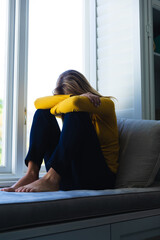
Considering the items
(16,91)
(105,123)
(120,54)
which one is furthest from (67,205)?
(120,54)

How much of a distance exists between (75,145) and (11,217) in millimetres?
474

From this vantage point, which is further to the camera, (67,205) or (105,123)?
(105,123)

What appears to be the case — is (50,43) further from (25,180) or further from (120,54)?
(25,180)

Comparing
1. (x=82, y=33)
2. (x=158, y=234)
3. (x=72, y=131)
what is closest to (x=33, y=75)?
(x=82, y=33)

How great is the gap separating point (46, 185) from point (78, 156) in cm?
20

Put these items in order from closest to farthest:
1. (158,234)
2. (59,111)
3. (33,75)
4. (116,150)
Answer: (158,234) → (59,111) → (116,150) → (33,75)

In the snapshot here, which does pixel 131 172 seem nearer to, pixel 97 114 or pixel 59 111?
pixel 97 114

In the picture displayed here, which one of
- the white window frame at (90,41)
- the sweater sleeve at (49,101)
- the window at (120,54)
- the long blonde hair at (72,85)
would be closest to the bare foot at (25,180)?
the sweater sleeve at (49,101)

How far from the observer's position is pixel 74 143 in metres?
1.40

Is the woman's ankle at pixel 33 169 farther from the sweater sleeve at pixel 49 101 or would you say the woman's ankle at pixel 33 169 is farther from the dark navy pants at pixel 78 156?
the sweater sleeve at pixel 49 101

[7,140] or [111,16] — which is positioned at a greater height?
[111,16]

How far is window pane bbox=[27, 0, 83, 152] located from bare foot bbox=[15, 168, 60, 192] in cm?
81

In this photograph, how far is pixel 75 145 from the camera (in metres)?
1.41

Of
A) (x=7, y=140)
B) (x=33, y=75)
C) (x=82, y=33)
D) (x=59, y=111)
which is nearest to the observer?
(x=59, y=111)
